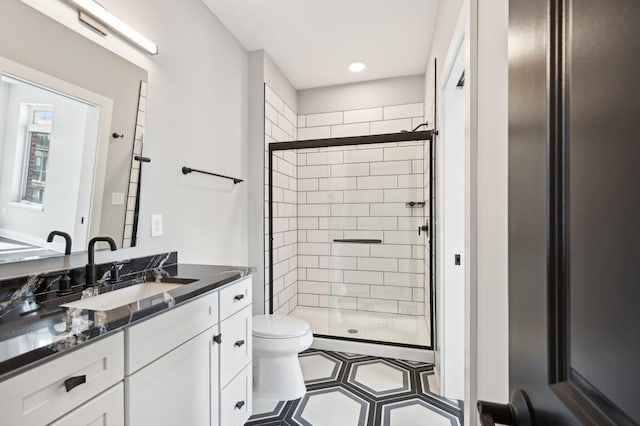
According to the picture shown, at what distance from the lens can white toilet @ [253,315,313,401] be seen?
1.97 metres

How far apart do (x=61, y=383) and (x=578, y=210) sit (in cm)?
109

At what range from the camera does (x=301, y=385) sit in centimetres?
203

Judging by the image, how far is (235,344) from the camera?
5.16 ft

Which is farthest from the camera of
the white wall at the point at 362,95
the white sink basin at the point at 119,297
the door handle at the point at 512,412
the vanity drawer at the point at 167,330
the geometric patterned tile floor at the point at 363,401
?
the white wall at the point at 362,95

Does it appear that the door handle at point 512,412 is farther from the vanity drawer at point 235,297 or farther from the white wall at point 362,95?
the white wall at point 362,95

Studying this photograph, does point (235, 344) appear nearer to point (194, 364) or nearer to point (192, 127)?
point (194, 364)

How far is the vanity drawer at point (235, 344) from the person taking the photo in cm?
148

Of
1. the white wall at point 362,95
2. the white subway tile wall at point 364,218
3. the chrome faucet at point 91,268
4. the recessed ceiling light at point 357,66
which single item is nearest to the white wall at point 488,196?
the chrome faucet at point 91,268

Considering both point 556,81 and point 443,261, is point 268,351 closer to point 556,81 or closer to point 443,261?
point 443,261

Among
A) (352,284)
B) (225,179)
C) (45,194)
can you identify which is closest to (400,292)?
(352,284)

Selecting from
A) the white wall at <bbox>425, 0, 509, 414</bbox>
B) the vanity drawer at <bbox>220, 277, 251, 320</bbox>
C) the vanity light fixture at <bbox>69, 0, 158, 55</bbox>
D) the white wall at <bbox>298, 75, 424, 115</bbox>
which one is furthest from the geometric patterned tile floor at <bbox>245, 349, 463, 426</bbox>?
the white wall at <bbox>298, 75, 424, 115</bbox>

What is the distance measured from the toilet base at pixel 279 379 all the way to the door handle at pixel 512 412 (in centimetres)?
173

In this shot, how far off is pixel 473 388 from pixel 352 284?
6.99 ft

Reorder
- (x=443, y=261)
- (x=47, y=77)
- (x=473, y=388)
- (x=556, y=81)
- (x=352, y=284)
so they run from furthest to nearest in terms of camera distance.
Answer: (x=352, y=284) → (x=443, y=261) → (x=47, y=77) → (x=473, y=388) → (x=556, y=81)
